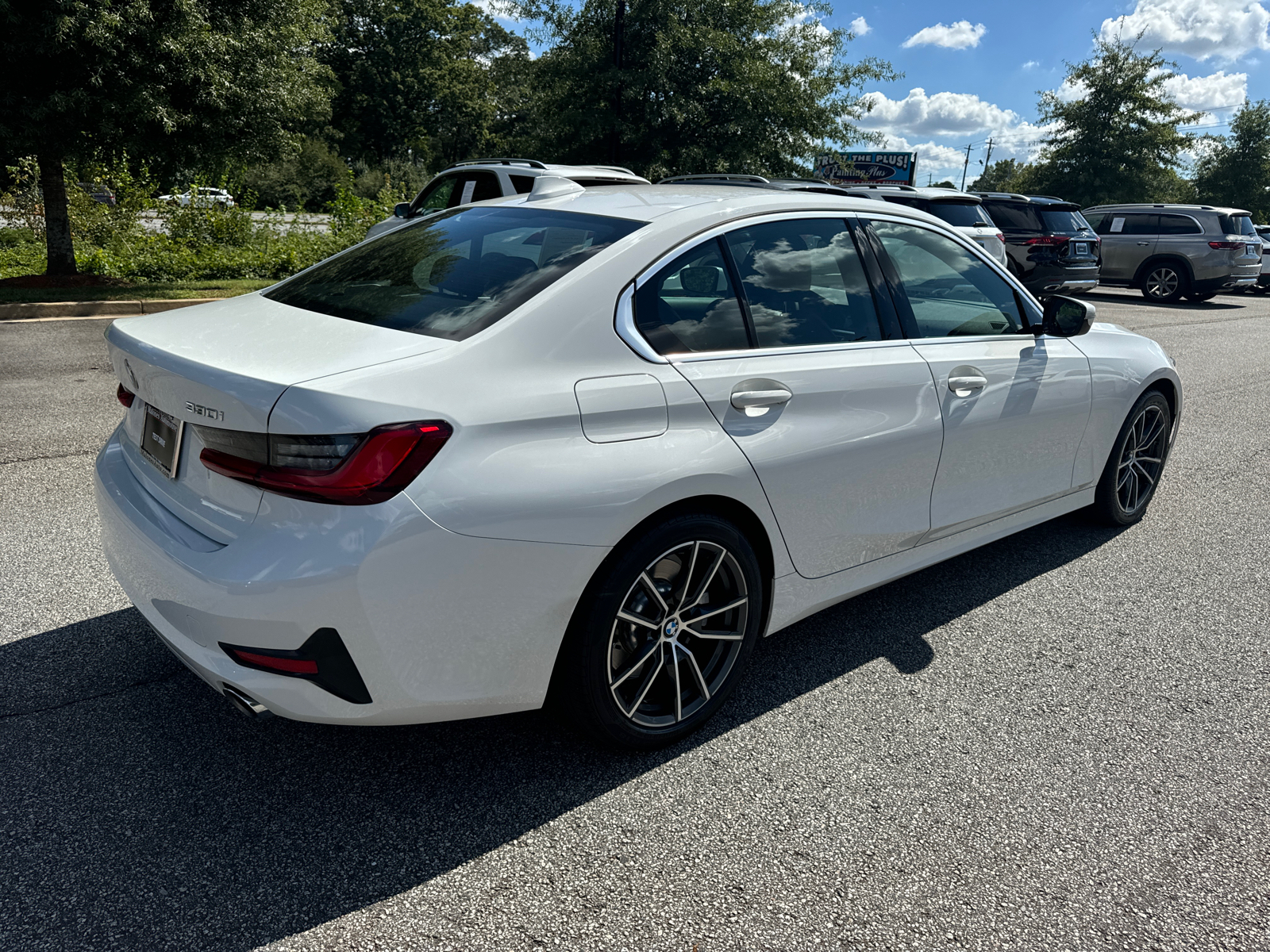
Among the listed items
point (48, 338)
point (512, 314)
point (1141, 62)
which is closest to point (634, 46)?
point (48, 338)

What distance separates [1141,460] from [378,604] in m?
4.28

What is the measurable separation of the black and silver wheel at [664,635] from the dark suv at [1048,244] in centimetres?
1486

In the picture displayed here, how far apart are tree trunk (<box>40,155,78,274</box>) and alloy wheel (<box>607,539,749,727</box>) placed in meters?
13.9

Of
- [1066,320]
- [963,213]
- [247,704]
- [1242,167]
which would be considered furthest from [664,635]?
[1242,167]

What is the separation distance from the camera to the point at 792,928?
2.13 meters

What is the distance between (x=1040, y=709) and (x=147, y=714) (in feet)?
9.55

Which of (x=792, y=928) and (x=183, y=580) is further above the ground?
(x=183, y=580)

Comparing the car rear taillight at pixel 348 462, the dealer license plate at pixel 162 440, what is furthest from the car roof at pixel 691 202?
the dealer license plate at pixel 162 440

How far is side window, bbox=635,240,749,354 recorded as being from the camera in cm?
264

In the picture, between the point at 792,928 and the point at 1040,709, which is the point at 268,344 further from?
the point at 1040,709

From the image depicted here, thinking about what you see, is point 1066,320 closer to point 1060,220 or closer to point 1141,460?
point 1141,460

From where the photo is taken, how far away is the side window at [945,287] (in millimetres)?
3439

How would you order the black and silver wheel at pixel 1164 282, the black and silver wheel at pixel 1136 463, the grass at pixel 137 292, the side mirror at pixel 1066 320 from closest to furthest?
the side mirror at pixel 1066 320 < the black and silver wheel at pixel 1136 463 < the grass at pixel 137 292 < the black and silver wheel at pixel 1164 282

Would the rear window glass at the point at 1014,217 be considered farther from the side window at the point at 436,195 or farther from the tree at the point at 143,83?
the tree at the point at 143,83
